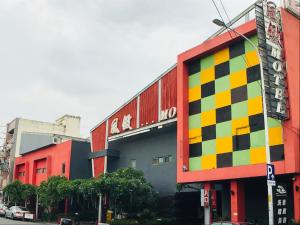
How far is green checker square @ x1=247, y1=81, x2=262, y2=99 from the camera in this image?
27109 mm

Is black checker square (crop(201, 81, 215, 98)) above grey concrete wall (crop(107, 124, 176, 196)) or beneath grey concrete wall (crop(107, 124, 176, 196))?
above

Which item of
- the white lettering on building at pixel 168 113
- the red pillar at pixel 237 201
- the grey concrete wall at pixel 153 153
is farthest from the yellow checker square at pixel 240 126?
the grey concrete wall at pixel 153 153

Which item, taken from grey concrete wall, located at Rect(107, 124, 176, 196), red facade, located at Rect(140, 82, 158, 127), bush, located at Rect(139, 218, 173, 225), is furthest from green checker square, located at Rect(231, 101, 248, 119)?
bush, located at Rect(139, 218, 173, 225)

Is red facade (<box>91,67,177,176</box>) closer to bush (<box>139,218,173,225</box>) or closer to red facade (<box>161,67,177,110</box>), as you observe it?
red facade (<box>161,67,177,110</box>)

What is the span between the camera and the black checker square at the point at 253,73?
89.7 ft

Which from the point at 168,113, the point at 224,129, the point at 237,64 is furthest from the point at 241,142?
the point at 168,113

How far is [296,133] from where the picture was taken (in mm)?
24266

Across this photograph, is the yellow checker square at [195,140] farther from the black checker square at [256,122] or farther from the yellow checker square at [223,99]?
the black checker square at [256,122]

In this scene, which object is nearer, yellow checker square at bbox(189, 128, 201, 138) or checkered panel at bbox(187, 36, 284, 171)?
checkered panel at bbox(187, 36, 284, 171)

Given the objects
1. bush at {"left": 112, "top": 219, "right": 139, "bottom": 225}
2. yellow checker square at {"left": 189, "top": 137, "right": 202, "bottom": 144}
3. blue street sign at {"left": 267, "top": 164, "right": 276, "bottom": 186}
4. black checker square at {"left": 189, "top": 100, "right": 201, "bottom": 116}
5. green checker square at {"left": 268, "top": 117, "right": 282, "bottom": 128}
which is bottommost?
bush at {"left": 112, "top": 219, "right": 139, "bottom": 225}

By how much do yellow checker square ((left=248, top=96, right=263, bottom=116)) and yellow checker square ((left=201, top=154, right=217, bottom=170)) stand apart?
4434 millimetres

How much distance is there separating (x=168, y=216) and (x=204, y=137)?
10.4 meters

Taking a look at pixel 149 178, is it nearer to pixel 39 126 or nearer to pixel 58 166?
pixel 58 166

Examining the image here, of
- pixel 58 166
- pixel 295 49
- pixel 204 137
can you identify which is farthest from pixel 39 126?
pixel 295 49
